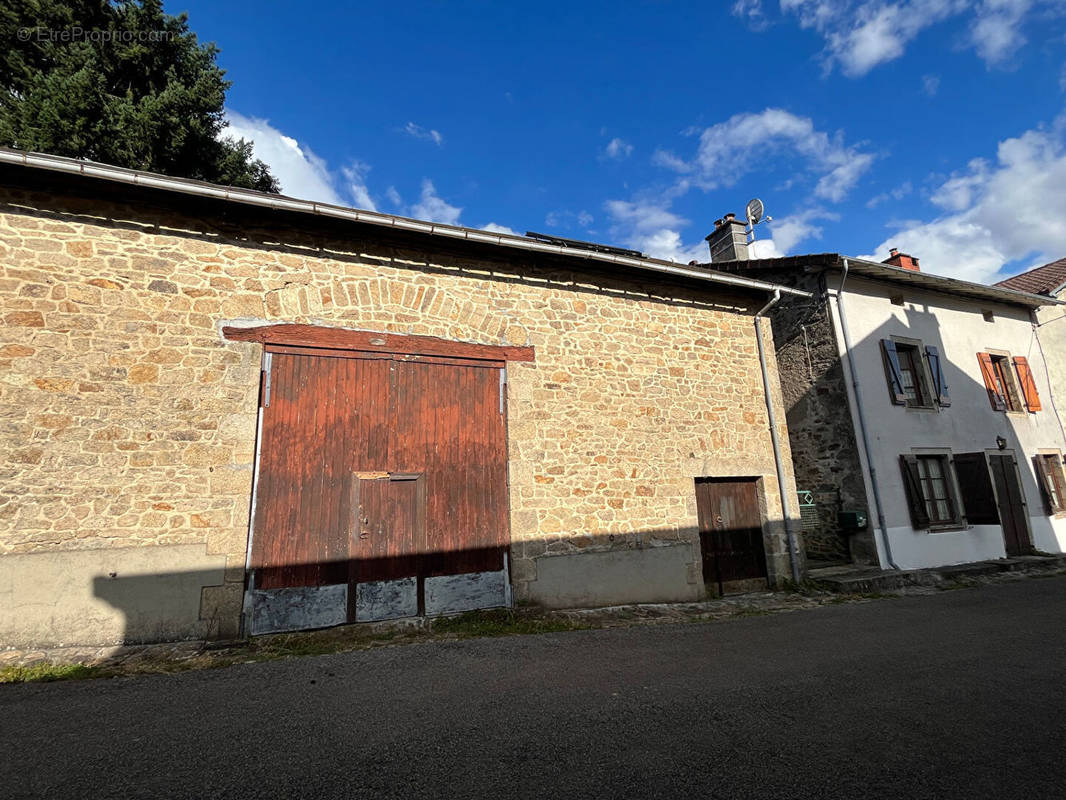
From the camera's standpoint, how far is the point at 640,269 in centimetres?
689

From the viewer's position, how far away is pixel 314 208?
516cm

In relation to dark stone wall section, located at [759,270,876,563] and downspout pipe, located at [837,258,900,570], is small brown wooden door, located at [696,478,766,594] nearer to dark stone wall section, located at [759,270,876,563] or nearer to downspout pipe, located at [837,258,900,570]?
dark stone wall section, located at [759,270,876,563]

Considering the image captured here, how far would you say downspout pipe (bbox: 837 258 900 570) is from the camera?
328 inches

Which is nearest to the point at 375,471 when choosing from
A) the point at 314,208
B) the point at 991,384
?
the point at 314,208

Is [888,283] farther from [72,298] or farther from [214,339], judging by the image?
[72,298]

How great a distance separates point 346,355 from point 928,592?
27.4ft

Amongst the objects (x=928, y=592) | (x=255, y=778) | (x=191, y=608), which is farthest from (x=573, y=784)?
(x=928, y=592)

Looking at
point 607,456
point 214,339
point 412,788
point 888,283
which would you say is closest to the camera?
point 412,788

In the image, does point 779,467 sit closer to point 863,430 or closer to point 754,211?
point 863,430

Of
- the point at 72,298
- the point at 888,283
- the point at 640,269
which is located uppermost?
the point at 888,283

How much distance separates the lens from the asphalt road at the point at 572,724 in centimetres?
217

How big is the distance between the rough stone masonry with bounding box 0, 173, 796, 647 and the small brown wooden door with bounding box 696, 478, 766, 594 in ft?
0.67

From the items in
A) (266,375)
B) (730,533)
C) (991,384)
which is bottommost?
(730,533)

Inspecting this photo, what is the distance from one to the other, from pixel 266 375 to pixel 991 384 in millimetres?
13462
